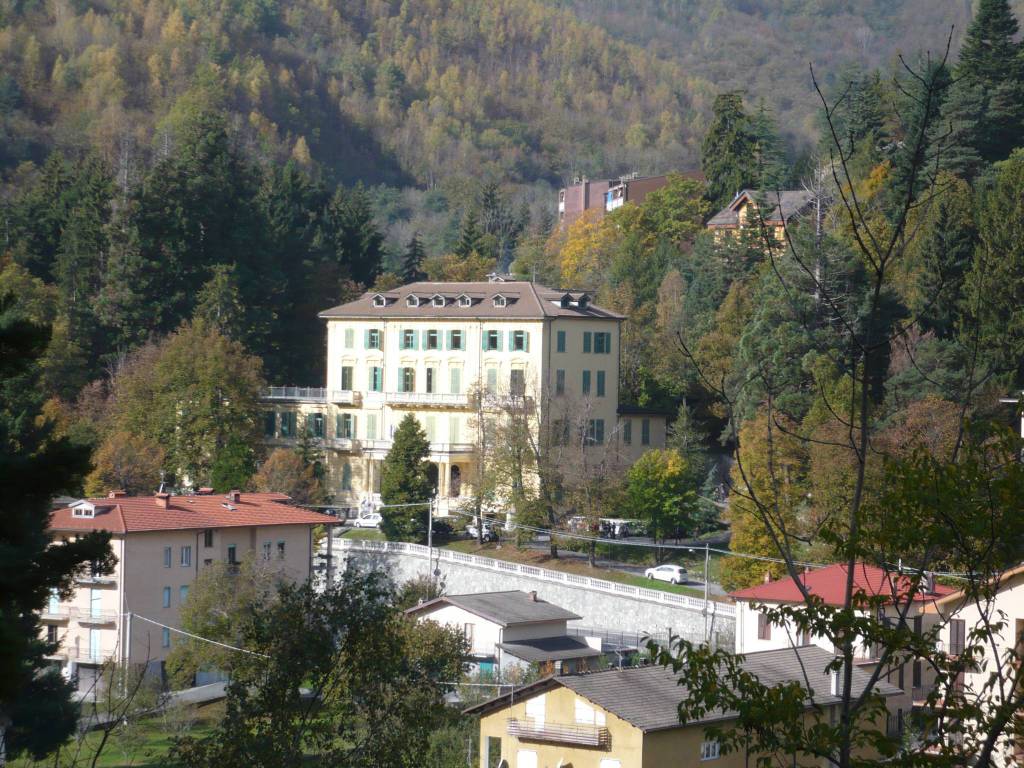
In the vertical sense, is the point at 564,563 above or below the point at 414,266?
below

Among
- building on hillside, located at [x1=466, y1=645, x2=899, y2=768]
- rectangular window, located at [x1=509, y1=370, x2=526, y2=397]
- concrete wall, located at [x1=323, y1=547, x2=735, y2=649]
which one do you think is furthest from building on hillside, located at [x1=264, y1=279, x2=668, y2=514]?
building on hillside, located at [x1=466, y1=645, x2=899, y2=768]

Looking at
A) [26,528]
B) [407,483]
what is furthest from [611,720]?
[407,483]

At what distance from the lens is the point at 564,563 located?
53094mm

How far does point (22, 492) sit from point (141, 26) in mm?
177071

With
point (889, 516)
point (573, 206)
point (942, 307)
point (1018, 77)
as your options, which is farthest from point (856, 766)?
point (573, 206)

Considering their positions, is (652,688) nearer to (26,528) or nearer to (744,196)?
(26,528)

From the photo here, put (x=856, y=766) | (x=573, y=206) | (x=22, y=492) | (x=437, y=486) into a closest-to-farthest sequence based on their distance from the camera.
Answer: (x=856, y=766) < (x=22, y=492) < (x=437, y=486) < (x=573, y=206)

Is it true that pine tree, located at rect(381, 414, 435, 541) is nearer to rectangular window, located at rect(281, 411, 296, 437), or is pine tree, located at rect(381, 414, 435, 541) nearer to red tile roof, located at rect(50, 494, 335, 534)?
red tile roof, located at rect(50, 494, 335, 534)

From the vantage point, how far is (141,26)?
582 feet

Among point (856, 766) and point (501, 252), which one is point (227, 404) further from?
point (856, 766)

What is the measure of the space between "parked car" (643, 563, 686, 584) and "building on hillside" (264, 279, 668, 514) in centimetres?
867

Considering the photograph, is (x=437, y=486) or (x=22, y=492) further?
(x=437, y=486)

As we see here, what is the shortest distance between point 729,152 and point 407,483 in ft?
102

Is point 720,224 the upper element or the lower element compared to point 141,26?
lower
